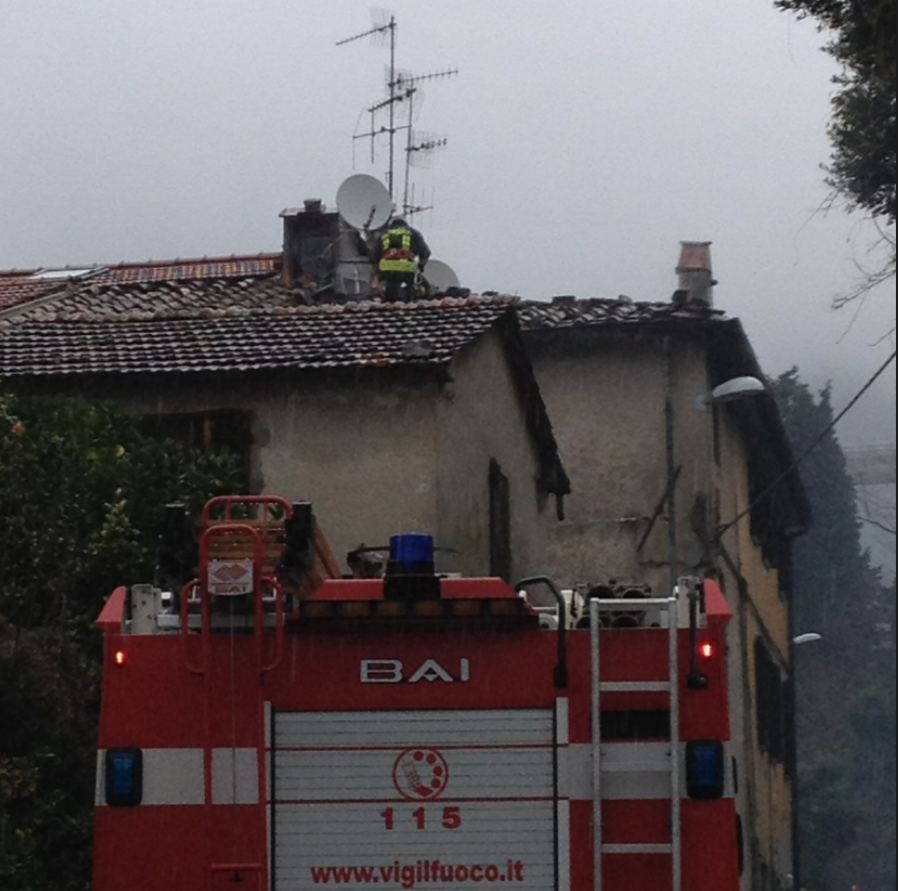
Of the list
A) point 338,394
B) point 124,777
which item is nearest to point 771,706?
point 338,394

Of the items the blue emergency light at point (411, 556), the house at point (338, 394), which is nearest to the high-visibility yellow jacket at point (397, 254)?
the house at point (338, 394)

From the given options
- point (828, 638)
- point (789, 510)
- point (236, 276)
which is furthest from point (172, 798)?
point (828, 638)

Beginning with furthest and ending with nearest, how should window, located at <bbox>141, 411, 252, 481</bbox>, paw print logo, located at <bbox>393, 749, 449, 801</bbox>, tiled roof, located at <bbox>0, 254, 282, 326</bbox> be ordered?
tiled roof, located at <bbox>0, 254, 282, 326</bbox>
window, located at <bbox>141, 411, 252, 481</bbox>
paw print logo, located at <bbox>393, 749, 449, 801</bbox>

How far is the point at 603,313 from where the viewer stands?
85.7 ft

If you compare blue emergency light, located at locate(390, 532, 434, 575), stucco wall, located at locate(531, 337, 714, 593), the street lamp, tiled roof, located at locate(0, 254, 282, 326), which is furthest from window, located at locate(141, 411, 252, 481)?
blue emergency light, located at locate(390, 532, 434, 575)

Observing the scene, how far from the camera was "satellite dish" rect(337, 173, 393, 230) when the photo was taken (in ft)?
87.4

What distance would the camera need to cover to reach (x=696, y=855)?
7754mm

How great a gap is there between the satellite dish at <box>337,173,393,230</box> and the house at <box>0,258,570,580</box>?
6.72 meters

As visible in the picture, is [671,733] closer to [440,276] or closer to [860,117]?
[860,117]

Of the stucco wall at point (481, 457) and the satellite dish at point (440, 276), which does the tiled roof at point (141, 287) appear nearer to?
the satellite dish at point (440, 276)

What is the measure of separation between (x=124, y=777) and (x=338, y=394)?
1006 cm

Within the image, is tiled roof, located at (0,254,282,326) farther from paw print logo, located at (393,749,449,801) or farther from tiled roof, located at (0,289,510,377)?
paw print logo, located at (393,749,449,801)

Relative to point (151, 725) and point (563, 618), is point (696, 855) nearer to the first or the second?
point (563, 618)

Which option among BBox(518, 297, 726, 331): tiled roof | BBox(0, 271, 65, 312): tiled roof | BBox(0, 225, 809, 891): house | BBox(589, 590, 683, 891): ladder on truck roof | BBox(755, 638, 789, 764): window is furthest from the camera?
BBox(755, 638, 789, 764): window
